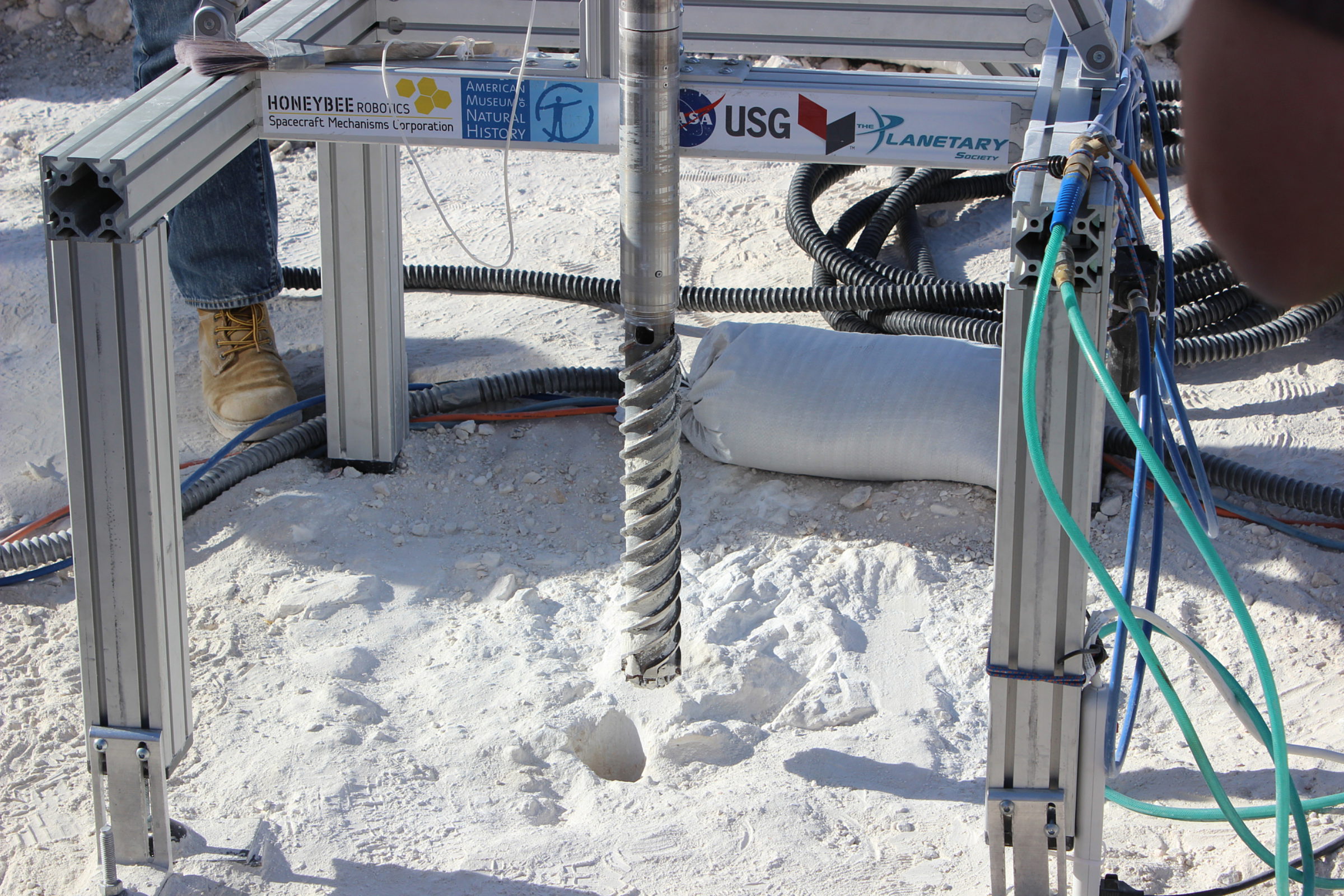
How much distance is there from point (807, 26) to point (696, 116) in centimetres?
52

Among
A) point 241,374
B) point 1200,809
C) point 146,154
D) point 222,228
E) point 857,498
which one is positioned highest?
point 146,154

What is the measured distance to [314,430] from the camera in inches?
103

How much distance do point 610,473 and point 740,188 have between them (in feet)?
5.39

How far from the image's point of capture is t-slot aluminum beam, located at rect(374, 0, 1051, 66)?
1893 mm

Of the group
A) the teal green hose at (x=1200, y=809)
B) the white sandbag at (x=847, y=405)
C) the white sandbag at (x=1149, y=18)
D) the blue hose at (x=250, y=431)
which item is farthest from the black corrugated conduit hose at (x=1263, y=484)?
the blue hose at (x=250, y=431)

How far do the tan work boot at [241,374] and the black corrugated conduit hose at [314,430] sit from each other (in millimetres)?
68

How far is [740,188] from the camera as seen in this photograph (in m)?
3.92

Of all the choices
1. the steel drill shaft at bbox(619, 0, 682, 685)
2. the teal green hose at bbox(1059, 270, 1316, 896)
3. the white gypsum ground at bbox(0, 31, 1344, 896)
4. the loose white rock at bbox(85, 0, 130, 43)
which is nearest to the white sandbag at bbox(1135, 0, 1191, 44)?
the teal green hose at bbox(1059, 270, 1316, 896)

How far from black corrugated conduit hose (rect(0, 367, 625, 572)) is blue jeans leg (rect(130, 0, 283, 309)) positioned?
0.33 m

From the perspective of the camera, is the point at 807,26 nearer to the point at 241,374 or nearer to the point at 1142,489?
the point at 1142,489

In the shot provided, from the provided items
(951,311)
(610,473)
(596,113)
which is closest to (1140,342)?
(596,113)

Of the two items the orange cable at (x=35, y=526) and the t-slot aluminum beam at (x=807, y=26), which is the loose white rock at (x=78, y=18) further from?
the t-slot aluminum beam at (x=807, y=26)

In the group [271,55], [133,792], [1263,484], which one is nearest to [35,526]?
[133,792]

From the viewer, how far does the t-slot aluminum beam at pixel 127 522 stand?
133 cm
